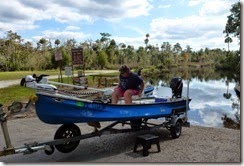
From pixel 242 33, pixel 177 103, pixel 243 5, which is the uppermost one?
pixel 243 5

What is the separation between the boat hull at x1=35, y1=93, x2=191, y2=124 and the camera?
4523mm

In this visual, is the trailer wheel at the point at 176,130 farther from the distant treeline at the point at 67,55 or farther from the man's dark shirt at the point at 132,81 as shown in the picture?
the distant treeline at the point at 67,55

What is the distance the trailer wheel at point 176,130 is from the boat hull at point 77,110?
2.98 ft

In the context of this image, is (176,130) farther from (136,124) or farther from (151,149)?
(151,149)

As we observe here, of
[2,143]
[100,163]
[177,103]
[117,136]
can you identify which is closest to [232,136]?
[177,103]

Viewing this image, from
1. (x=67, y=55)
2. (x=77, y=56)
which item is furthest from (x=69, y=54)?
(x=77, y=56)

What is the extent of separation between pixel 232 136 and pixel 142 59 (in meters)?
51.1

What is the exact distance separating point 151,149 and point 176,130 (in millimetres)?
1056

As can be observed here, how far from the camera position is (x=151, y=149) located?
5402mm

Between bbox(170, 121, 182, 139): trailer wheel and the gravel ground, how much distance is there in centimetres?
10

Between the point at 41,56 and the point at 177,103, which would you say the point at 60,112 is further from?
the point at 41,56

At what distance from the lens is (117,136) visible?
21.4 feet

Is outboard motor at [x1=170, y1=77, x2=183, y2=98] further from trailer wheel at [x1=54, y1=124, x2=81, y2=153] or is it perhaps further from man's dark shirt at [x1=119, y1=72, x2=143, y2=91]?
trailer wheel at [x1=54, y1=124, x2=81, y2=153]

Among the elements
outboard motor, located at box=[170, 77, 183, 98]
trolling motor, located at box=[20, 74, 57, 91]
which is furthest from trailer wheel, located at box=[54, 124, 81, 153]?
outboard motor, located at box=[170, 77, 183, 98]
